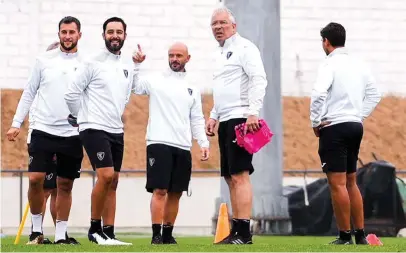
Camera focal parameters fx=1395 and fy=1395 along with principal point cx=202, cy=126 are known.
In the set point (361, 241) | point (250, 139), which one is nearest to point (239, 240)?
point (250, 139)

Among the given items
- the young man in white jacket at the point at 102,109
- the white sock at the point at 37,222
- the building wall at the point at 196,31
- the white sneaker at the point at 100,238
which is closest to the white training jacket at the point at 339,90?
the young man in white jacket at the point at 102,109

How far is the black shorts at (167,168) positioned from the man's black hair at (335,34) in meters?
1.29

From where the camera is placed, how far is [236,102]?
9266mm

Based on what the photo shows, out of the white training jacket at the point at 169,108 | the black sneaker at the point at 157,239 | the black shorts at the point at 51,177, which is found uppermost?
the white training jacket at the point at 169,108

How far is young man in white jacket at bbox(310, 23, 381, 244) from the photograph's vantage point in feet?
30.8

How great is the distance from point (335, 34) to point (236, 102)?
2.80 feet

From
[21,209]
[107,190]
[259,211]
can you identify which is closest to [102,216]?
[107,190]

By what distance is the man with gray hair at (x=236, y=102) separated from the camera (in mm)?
9227

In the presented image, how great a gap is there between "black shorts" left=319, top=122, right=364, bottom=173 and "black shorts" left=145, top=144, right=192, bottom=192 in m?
1.00

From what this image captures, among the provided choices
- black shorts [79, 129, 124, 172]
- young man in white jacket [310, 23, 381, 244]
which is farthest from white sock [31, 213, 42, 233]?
young man in white jacket [310, 23, 381, 244]

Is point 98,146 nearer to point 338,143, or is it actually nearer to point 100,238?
point 100,238

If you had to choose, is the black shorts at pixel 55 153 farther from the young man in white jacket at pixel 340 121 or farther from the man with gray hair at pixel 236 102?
the young man in white jacket at pixel 340 121

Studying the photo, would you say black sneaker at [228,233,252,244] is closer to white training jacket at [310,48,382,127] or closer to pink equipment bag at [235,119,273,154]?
pink equipment bag at [235,119,273,154]

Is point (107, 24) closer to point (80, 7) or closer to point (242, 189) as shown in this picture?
point (242, 189)
